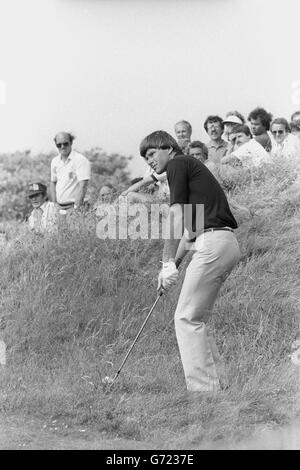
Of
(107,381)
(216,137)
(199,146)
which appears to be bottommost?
(107,381)

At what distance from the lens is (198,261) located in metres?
6.86

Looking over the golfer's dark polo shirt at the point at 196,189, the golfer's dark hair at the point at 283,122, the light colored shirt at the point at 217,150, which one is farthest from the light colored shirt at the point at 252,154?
the golfer's dark polo shirt at the point at 196,189

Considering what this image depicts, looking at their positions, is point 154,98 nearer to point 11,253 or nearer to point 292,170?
point 292,170

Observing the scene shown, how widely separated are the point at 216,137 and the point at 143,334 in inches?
156

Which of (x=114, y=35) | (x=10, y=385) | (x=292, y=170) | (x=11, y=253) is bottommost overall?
(x=10, y=385)

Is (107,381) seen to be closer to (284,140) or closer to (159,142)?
(159,142)

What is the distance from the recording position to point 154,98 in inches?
610

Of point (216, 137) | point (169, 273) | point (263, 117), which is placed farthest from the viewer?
point (263, 117)

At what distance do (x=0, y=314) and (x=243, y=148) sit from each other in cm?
405

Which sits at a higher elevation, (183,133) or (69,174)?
(183,133)

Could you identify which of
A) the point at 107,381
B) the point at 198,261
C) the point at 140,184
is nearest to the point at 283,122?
the point at 140,184

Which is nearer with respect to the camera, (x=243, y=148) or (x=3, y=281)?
(x=3, y=281)

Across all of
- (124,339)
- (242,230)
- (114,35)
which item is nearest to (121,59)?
(114,35)

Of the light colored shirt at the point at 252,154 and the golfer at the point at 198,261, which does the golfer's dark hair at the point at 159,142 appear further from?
the light colored shirt at the point at 252,154
